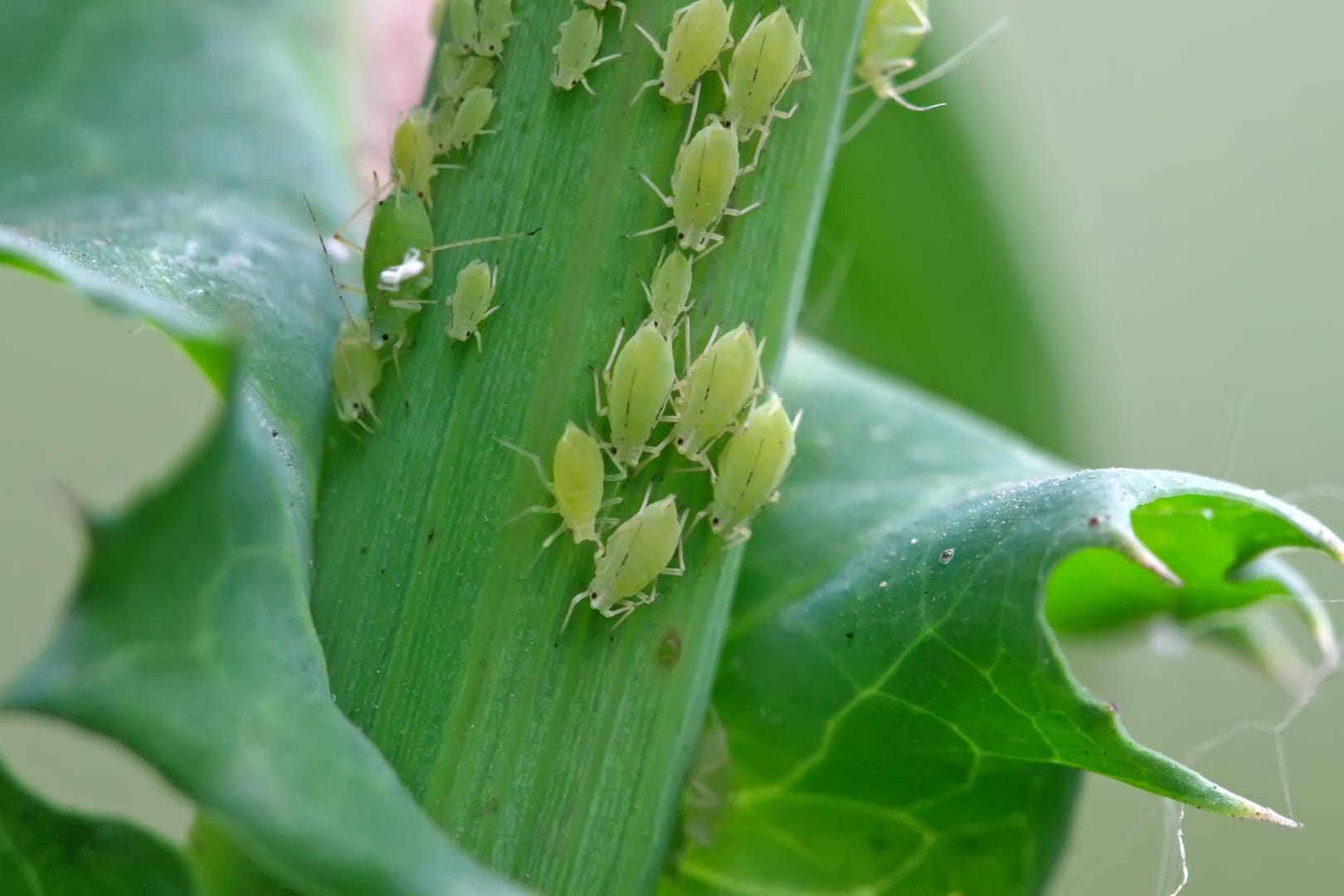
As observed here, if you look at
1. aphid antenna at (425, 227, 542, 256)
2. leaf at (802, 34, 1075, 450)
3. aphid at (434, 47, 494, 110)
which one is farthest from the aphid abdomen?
leaf at (802, 34, 1075, 450)

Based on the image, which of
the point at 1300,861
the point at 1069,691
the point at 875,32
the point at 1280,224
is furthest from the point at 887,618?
the point at 1280,224

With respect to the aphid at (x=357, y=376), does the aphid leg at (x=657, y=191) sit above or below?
above

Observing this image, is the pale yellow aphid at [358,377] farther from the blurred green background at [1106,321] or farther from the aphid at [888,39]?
the blurred green background at [1106,321]

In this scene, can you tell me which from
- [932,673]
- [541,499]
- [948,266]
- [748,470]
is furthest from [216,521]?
[948,266]

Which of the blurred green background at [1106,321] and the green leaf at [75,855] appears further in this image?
the blurred green background at [1106,321]

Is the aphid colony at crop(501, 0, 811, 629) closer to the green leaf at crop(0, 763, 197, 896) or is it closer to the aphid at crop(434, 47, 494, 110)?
the aphid at crop(434, 47, 494, 110)


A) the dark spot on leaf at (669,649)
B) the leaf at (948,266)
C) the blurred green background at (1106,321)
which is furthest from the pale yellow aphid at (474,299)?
the leaf at (948,266)

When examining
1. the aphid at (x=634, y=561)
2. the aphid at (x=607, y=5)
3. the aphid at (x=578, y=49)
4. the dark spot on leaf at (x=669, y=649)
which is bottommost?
the dark spot on leaf at (x=669, y=649)
